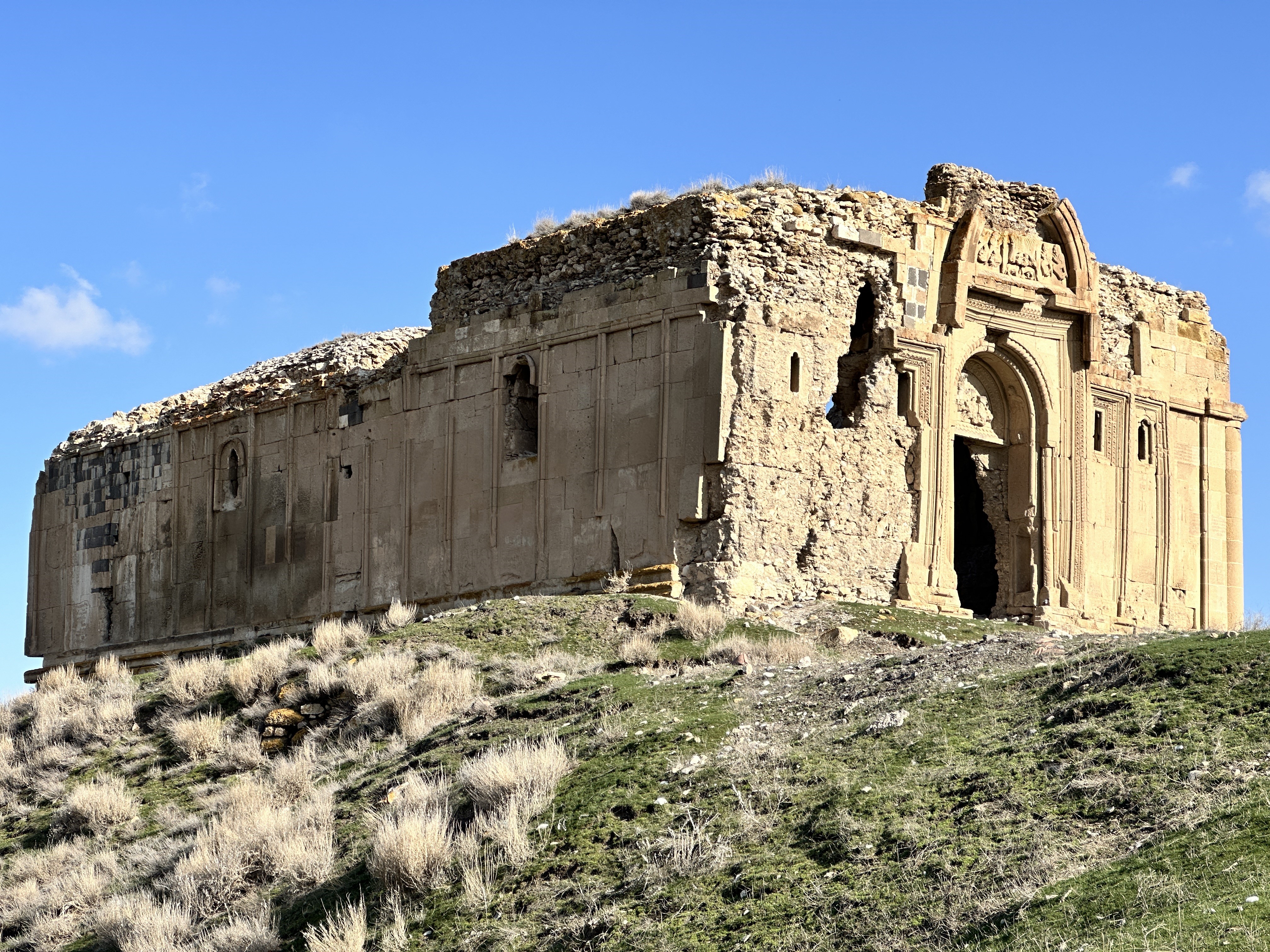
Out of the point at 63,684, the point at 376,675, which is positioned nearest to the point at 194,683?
the point at 376,675

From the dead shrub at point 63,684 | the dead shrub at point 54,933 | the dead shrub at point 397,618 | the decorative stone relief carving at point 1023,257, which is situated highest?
the decorative stone relief carving at point 1023,257

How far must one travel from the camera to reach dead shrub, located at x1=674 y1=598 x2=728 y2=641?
22.5 metres

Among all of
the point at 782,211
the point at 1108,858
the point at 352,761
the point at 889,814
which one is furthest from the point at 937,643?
the point at 1108,858

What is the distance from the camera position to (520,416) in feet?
91.3

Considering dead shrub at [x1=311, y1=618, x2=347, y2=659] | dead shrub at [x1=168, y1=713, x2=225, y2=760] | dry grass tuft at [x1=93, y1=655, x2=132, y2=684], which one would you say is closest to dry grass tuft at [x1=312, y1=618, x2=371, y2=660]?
dead shrub at [x1=311, y1=618, x2=347, y2=659]

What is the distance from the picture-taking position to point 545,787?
52.2 ft

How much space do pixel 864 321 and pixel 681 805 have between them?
44.2 feet

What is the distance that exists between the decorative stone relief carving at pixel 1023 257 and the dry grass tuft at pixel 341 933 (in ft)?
54.1

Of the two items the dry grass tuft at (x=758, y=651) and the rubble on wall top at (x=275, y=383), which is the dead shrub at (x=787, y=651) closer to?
the dry grass tuft at (x=758, y=651)

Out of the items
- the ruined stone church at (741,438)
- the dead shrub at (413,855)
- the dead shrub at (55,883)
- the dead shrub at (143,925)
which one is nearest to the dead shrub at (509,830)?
the dead shrub at (413,855)

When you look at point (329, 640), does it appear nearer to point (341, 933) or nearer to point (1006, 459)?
point (341, 933)

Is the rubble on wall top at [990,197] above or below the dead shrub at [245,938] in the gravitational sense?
above

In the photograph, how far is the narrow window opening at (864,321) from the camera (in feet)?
88.8

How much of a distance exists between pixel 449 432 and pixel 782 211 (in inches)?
238
